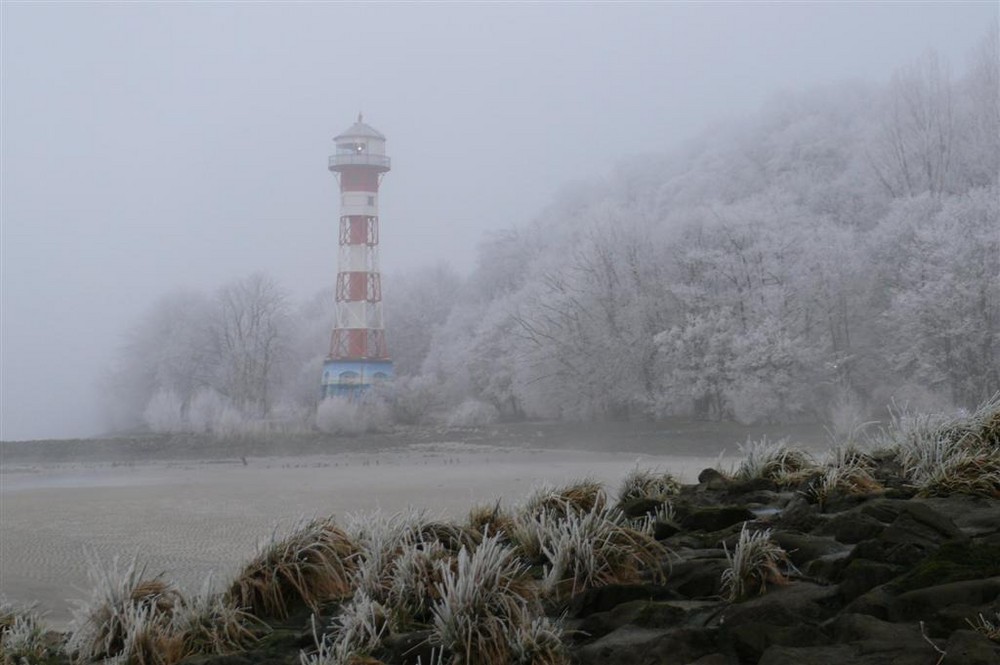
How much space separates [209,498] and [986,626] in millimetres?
16804

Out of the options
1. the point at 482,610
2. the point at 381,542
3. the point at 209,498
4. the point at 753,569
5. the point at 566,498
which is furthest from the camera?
the point at 209,498

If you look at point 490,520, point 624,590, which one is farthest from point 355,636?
point 490,520

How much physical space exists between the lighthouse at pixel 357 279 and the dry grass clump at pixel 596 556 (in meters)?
41.0

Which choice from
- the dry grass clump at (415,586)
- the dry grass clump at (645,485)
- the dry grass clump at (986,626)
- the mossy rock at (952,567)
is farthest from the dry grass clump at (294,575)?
the dry grass clump at (986,626)

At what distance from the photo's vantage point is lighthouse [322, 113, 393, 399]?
1810 inches

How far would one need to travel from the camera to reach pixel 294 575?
4.73m

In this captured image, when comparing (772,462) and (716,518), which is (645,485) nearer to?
(772,462)

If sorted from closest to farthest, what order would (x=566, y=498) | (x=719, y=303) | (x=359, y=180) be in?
(x=566, y=498), (x=719, y=303), (x=359, y=180)

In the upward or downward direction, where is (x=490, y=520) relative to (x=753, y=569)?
upward

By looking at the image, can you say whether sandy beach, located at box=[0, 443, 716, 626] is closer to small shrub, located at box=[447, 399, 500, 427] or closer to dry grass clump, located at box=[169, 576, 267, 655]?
dry grass clump, located at box=[169, 576, 267, 655]

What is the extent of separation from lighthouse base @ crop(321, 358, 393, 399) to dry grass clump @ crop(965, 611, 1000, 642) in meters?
42.1

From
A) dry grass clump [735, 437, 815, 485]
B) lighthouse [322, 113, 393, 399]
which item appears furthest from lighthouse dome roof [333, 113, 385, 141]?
dry grass clump [735, 437, 815, 485]

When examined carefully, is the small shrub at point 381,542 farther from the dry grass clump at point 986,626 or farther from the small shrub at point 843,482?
the dry grass clump at point 986,626

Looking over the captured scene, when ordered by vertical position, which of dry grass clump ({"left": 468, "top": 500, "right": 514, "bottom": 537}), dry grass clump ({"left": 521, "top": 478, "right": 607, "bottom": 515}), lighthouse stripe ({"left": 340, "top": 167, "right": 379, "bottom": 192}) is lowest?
dry grass clump ({"left": 468, "top": 500, "right": 514, "bottom": 537})
